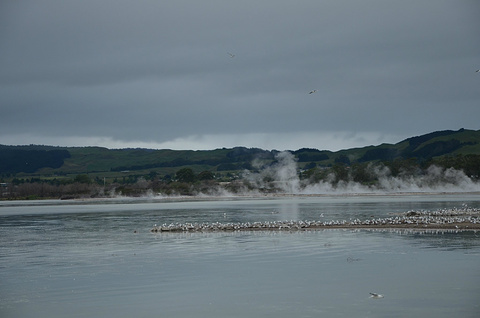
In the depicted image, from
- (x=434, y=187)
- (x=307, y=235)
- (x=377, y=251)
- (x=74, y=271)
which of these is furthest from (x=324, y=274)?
(x=434, y=187)

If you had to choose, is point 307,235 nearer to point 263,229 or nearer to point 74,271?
point 263,229

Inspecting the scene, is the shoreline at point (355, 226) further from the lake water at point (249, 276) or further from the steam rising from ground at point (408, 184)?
the steam rising from ground at point (408, 184)

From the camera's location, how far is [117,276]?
28.5 meters

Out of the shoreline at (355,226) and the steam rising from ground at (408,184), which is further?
the steam rising from ground at (408,184)

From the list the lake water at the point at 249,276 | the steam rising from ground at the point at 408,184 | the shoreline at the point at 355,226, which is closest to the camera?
the lake water at the point at 249,276

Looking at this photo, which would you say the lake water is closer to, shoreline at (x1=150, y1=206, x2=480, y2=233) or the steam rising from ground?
shoreline at (x1=150, y1=206, x2=480, y2=233)

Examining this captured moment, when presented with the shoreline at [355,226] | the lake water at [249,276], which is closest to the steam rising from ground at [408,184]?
the shoreline at [355,226]

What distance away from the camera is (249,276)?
27.7 m

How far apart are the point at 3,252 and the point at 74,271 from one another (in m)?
10.9

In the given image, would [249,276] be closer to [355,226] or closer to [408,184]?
[355,226]

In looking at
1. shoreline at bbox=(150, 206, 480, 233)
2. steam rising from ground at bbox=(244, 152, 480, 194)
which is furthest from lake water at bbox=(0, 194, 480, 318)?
steam rising from ground at bbox=(244, 152, 480, 194)

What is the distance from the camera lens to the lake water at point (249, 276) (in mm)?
21594

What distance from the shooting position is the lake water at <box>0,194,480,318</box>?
21594 millimetres

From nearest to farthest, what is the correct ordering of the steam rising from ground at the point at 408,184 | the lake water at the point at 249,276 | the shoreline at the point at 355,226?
the lake water at the point at 249,276, the shoreline at the point at 355,226, the steam rising from ground at the point at 408,184
